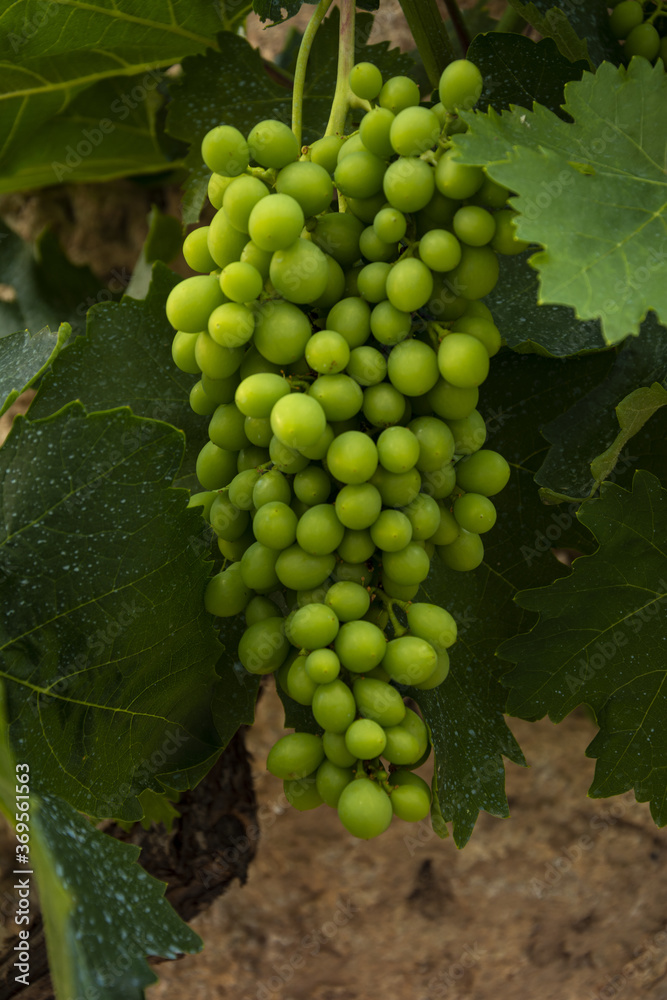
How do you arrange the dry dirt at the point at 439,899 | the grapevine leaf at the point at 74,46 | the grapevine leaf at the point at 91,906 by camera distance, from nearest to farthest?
the grapevine leaf at the point at 91,906 → the grapevine leaf at the point at 74,46 → the dry dirt at the point at 439,899

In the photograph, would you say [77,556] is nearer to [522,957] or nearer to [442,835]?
[442,835]

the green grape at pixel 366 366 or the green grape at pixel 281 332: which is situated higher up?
the green grape at pixel 281 332

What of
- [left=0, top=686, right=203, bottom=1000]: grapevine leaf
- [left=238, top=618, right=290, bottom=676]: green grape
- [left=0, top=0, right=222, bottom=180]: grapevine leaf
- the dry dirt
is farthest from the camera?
the dry dirt

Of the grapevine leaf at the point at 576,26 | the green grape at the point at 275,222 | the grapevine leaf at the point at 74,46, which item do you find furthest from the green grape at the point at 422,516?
the grapevine leaf at the point at 74,46

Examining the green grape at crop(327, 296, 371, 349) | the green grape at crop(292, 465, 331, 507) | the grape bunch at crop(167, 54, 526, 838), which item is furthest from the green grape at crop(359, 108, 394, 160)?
the green grape at crop(292, 465, 331, 507)

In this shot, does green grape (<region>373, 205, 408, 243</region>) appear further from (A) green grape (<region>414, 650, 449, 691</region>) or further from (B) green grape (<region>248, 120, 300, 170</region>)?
(A) green grape (<region>414, 650, 449, 691</region>)

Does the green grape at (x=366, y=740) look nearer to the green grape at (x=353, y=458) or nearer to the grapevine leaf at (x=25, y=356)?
the green grape at (x=353, y=458)
